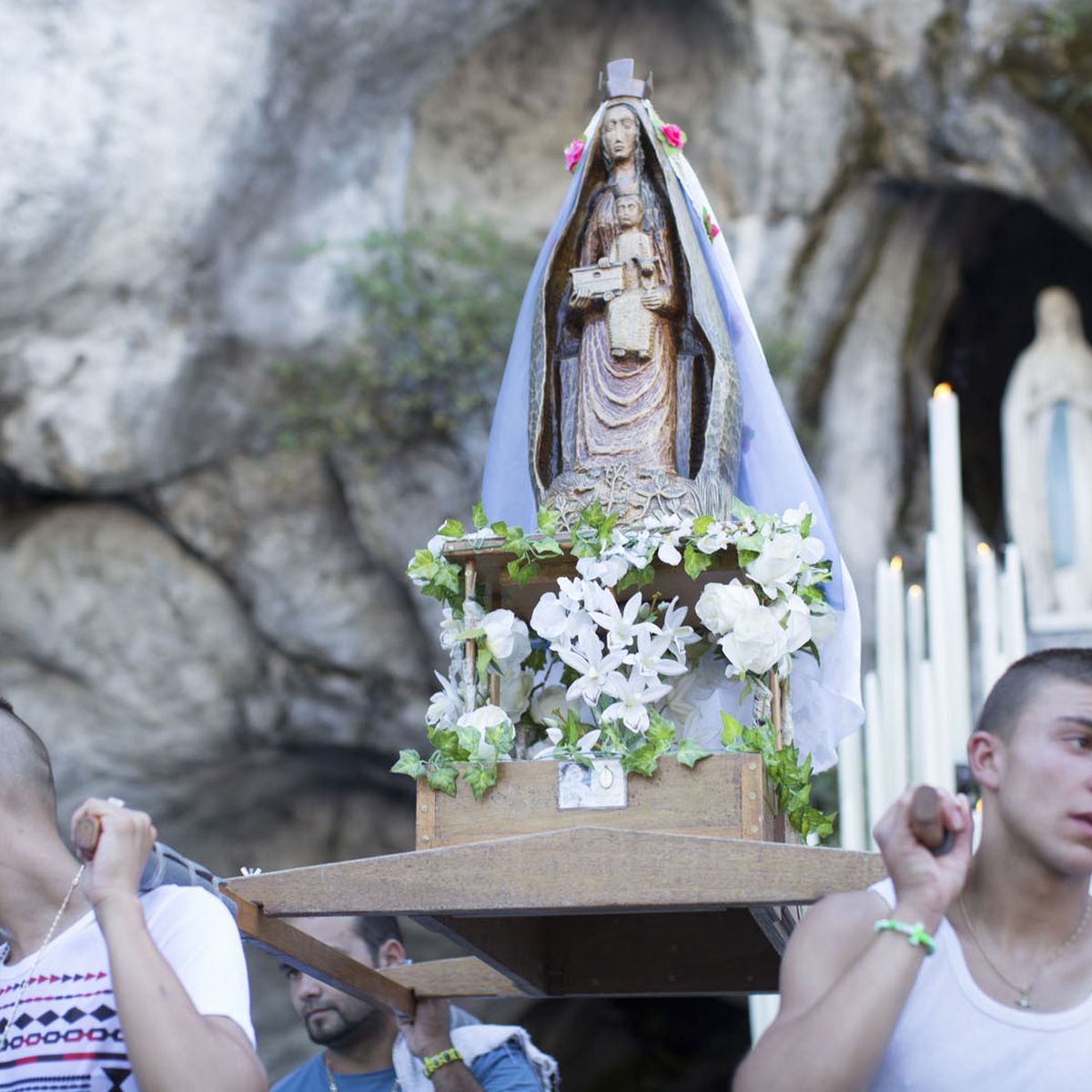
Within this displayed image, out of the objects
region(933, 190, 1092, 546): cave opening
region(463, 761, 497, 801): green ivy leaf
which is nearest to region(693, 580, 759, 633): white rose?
region(463, 761, 497, 801): green ivy leaf

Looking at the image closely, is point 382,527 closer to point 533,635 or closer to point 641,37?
point 641,37

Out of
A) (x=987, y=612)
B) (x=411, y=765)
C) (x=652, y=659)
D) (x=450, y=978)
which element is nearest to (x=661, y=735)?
(x=652, y=659)

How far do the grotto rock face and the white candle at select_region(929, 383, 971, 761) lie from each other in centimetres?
243

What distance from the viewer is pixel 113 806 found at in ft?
6.31

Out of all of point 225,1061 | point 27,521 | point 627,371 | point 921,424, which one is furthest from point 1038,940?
point 921,424

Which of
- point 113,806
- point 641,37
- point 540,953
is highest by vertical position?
point 641,37

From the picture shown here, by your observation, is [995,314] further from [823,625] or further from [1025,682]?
[1025,682]

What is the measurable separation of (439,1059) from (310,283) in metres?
4.74

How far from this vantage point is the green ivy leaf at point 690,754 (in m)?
2.63

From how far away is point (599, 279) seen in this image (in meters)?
3.56

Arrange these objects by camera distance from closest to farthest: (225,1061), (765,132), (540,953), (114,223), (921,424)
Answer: (225,1061), (540,953), (114,223), (765,132), (921,424)

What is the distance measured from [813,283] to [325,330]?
99.6 inches

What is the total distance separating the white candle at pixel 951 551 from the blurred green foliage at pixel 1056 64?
9.91ft

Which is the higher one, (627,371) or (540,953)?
(627,371)
